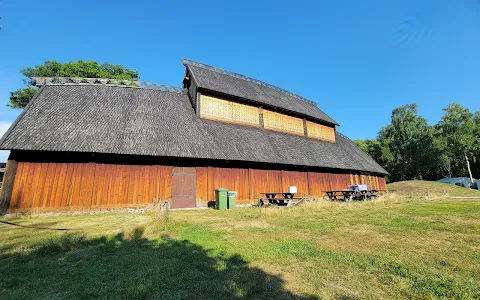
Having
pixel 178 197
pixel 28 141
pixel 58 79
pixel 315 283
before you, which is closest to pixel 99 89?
pixel 58 79

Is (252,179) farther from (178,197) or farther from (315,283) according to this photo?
(315,283)

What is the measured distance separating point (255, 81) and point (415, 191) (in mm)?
29992

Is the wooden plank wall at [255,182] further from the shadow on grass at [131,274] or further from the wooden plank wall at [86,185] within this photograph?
the shadow on grass at [131,274]

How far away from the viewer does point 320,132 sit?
28078 mm

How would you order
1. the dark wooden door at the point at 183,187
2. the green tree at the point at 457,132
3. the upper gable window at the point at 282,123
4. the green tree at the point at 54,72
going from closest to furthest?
the dark wooden door at the point at 183,187, the upper gable window at the point at 282,123, the green tree at the point at 54,72, the green tree at the point at 457,132

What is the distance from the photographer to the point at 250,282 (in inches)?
149

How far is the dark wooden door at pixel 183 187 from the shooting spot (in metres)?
15.2

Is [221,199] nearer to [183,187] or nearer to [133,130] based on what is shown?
[183,187]

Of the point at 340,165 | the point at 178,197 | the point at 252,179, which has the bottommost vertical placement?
the point at 178,197

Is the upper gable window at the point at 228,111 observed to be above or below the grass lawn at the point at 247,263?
above

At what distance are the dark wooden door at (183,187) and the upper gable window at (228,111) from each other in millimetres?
5760

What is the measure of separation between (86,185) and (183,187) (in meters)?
5.58

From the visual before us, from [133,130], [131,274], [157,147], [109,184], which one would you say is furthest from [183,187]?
[131,274]

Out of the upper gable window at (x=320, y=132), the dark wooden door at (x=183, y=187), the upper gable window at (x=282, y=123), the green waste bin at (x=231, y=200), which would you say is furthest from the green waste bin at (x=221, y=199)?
the upper gable window at (x=320, y=132)
